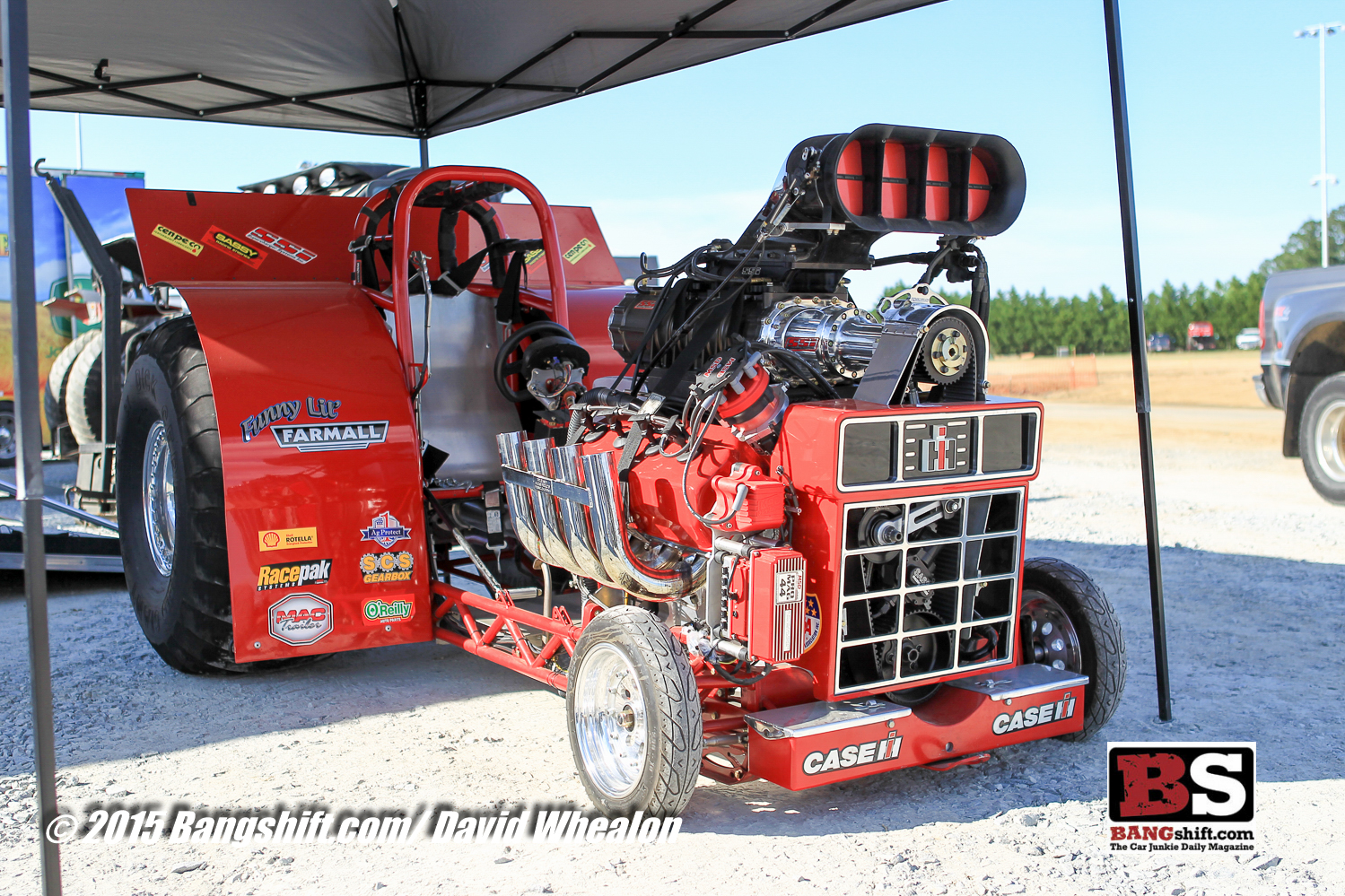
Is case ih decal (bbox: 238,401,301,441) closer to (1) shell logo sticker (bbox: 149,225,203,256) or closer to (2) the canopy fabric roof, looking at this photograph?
(1) shell logo sticker (bbox: 149,225,203,256)

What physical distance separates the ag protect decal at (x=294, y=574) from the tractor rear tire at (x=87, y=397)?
6066 mm

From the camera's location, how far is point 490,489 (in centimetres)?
504

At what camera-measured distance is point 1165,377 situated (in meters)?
27.2

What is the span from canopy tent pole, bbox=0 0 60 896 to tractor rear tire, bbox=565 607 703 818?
4.93 ft

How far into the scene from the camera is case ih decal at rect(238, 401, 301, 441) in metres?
4.50

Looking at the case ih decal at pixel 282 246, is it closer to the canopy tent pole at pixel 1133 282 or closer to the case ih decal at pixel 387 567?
the case ih decal at pixel 387 567

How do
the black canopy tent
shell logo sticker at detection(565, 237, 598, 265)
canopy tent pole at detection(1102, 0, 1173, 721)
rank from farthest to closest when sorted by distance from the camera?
shell logo sticker at detection(565, 237, 598, 265), the black canopy tent, canopy tent pole at detection(1102, 0, 1173, 721)

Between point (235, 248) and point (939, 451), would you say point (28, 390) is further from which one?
point (235, 248)

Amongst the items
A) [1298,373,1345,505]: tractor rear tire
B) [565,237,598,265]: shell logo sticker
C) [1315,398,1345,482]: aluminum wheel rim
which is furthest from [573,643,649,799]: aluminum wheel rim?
[1315,398,1345,482]: aluminum wheel rim

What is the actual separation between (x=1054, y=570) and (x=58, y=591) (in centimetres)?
595

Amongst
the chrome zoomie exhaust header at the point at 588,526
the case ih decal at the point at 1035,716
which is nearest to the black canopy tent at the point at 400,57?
the case ih decal at the point at 1035,716

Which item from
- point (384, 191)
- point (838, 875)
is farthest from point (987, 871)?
point (384, 191)

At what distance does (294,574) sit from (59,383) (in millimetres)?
9155

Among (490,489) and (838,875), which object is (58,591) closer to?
(490,489)
